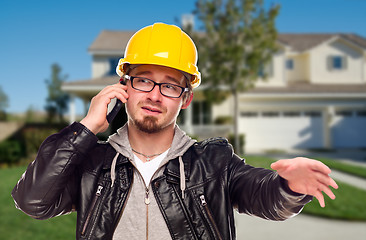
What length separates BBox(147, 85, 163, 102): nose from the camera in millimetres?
1636

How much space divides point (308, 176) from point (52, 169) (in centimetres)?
111

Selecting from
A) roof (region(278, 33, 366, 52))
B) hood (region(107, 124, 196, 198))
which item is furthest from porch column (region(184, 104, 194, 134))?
hood (region(107, 124, 196, 198))

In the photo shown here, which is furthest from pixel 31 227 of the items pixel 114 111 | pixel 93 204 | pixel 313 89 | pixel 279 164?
pixel 313 89

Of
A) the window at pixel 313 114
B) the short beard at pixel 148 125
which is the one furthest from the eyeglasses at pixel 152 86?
the window at pixel 313 114

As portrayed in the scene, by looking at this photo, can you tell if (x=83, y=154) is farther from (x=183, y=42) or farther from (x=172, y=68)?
(x=183, y=42)

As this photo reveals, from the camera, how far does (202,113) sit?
60.2 feet

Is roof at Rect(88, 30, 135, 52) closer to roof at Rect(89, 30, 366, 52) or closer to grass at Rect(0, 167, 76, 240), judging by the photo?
roof at Rect(89, 30, 366, 52)

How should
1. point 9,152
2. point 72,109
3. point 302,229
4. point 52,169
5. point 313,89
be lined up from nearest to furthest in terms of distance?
point 52,169
point 302,229
point 9,152
point 72,109
point 313,89

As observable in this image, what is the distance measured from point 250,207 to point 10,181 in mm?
8666

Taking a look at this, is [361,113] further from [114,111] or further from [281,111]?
[114,111]

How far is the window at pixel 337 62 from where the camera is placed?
2084 cm

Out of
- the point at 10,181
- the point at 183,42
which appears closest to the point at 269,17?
the point at 10,181

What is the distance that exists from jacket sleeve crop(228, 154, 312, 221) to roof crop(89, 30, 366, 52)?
17.9 meters

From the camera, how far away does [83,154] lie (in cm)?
155
